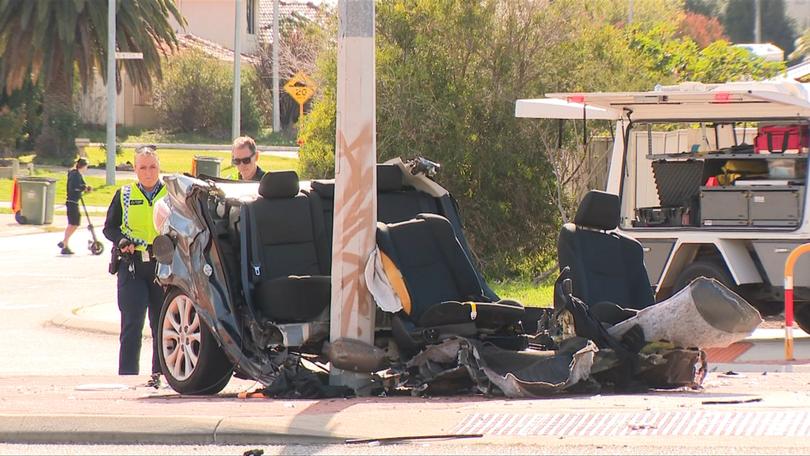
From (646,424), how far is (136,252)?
4.95m

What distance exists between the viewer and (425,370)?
8.96 metres

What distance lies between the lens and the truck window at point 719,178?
14133 millimetres

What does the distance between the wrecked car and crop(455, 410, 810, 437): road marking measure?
3.38 feet

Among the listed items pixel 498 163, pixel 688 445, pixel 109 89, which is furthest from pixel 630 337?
pixel 109 89

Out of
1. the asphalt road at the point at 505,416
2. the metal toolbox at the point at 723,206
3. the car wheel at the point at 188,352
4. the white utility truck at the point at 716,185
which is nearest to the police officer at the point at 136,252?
the asphalt road at the point at 505,416

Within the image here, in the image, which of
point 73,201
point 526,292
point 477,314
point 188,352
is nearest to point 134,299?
point 188,352

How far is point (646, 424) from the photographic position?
290 inches

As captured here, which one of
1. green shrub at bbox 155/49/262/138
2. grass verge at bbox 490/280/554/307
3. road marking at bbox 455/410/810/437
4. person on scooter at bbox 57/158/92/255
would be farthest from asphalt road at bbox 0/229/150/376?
green shrub at bbox 155/49/262/138

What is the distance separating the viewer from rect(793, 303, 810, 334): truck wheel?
14.7 m

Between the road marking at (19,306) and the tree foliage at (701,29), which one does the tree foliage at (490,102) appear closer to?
the road marking at (19,306)

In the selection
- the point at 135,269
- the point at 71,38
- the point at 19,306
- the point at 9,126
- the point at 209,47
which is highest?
the point at 209,47

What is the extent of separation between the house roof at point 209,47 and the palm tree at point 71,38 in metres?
15.8

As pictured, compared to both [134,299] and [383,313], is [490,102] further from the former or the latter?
[383,313]

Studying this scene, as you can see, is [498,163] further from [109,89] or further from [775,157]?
[109,89]
